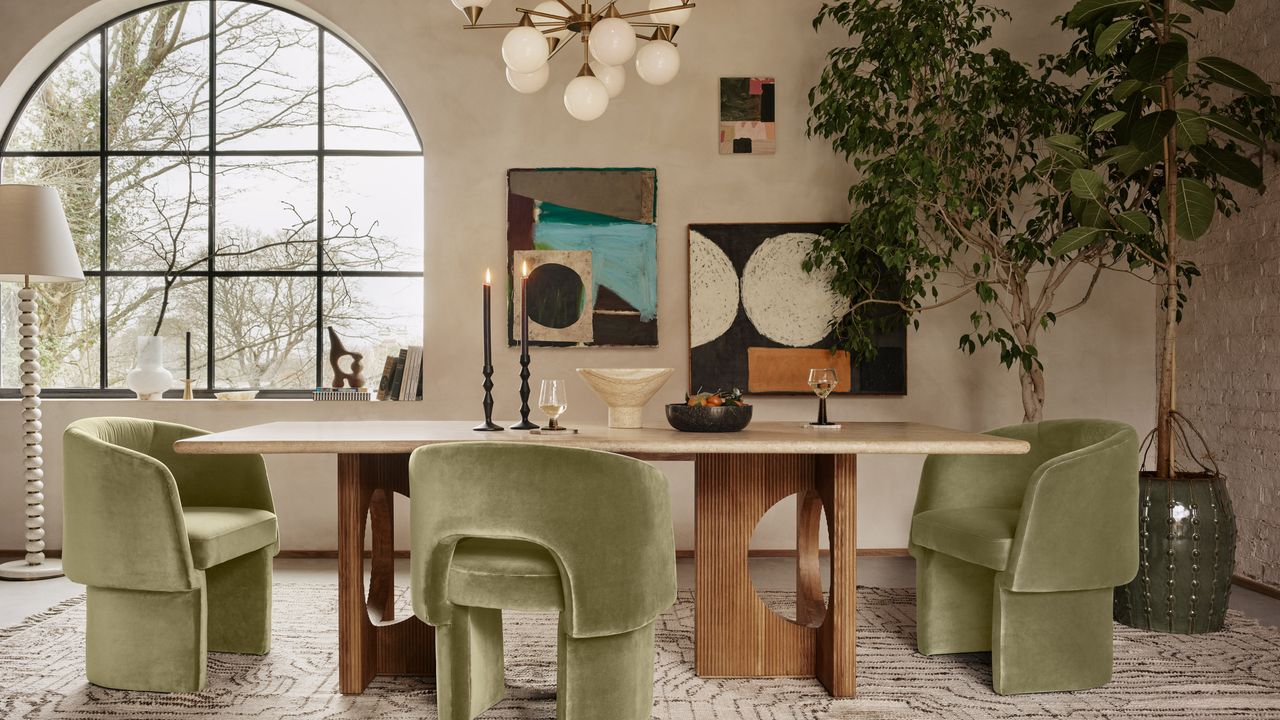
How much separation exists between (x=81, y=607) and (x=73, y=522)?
1.13 meters

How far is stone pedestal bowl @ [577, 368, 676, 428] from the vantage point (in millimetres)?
2449

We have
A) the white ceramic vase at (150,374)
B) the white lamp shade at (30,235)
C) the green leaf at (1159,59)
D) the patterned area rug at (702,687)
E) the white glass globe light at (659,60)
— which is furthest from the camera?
the white ceramic vase at (150,374)

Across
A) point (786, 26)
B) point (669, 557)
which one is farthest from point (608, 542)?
point (786, 26)

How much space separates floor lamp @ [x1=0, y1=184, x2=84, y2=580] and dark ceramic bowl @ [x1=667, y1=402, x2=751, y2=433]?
2.98 metres

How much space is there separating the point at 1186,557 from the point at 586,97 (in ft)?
8.46

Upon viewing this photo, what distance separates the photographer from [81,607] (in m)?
3.16

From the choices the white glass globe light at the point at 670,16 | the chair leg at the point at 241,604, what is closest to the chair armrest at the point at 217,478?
the chair leg at the point at 241,604

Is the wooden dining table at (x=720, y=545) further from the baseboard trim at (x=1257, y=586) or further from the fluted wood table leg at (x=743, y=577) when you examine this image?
Answer: the baseboard trim at (x=1257, y=586)

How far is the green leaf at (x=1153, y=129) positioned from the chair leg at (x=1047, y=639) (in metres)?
1.57

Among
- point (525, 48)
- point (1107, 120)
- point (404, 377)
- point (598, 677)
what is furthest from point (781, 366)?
point (598, 677)

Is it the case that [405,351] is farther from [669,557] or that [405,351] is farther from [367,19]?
[669,557]

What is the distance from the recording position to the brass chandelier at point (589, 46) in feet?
7.58

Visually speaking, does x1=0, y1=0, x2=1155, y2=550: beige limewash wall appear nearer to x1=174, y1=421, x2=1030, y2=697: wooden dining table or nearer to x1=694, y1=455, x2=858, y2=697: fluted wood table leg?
x1=174, y1=421, x2=1030, y2=697: wooden dining table

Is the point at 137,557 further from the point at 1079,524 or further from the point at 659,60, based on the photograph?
the point at 1079,524
